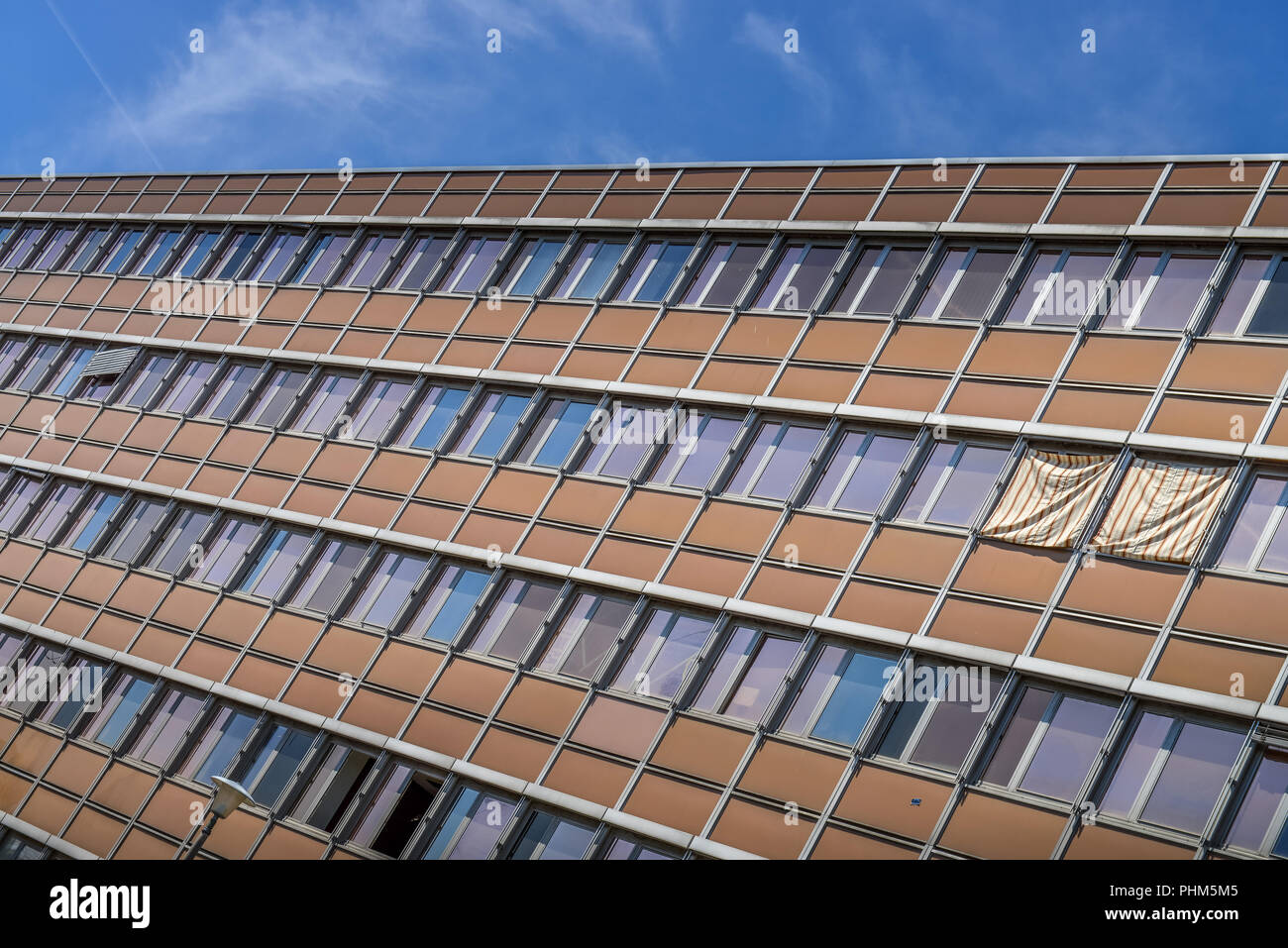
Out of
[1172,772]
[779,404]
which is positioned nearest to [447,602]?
[779,404]

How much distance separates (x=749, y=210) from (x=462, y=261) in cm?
816

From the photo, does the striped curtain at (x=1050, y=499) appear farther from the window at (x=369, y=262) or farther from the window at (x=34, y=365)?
the window at (x=34, y=365)

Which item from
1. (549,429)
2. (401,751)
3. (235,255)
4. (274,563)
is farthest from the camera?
(235,255)

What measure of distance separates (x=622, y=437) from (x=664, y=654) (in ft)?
18.4

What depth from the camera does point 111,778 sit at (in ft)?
95.0

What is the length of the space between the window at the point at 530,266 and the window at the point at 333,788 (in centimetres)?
1217

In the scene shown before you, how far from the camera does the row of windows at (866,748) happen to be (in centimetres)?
1920

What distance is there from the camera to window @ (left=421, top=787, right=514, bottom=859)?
24.2m

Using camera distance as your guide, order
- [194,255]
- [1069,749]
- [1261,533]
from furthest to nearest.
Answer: [194,255] → [1261,533] → [1069,749]

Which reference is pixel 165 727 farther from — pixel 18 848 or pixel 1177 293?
pixel 1177 293

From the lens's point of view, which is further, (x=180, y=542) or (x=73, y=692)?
(x=180, y=542)

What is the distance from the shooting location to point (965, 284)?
2652 centimetres
